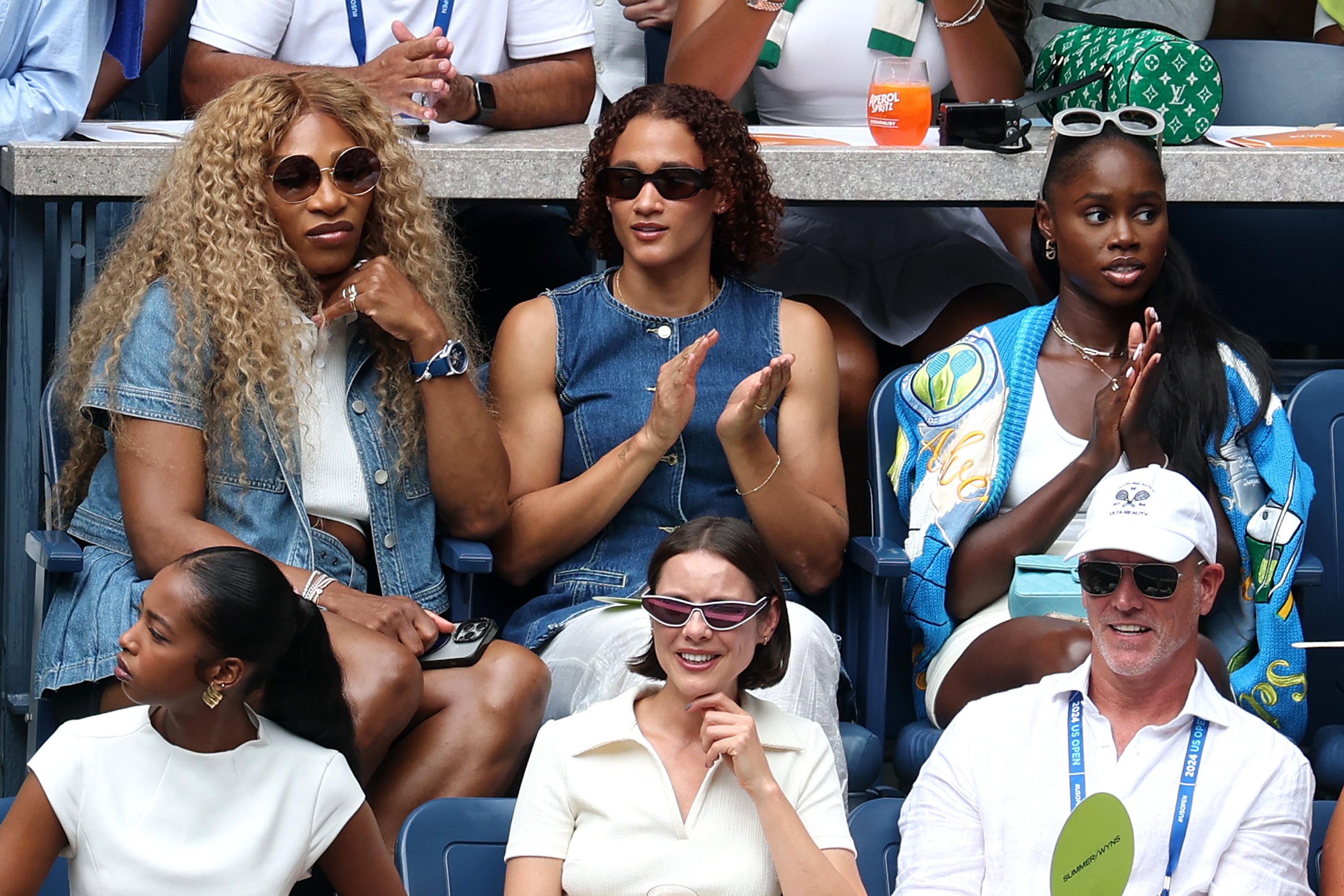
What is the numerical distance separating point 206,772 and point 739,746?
73 cm

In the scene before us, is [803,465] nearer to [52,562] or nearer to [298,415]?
[298,415]

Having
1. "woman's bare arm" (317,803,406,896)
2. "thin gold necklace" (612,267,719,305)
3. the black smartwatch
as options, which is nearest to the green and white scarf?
the black smartwatch

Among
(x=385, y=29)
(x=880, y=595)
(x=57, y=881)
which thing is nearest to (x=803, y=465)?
(x=880, y=595)

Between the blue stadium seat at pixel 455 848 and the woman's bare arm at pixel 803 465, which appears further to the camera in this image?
the woman's bare arm at pixel 803 465

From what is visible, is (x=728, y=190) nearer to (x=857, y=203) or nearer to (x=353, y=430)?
(x=857, y=203)

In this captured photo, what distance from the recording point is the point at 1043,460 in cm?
333

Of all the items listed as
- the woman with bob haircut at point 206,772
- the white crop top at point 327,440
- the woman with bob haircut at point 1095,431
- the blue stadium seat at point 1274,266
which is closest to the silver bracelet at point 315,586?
the white crop top at point 327,440

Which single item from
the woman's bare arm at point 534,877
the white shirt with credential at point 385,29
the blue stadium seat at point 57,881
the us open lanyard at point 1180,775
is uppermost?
the white shirt with credential at point 385,29

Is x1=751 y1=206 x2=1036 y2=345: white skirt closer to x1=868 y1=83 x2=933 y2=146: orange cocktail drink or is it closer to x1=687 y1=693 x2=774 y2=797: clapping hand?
x1=868 y1=83 x2=933 y2=146: orange cocktail drink

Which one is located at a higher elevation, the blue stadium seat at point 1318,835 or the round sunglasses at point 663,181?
the round sunglasses at point 663,181

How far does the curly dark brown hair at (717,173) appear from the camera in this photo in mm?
3414

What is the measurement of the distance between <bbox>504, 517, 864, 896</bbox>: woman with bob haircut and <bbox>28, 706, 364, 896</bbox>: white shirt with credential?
29 centimetres

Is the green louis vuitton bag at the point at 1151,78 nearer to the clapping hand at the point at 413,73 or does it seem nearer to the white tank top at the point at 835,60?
the white tank top at the point at 835,60

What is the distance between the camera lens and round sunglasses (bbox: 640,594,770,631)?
8.05 feet
